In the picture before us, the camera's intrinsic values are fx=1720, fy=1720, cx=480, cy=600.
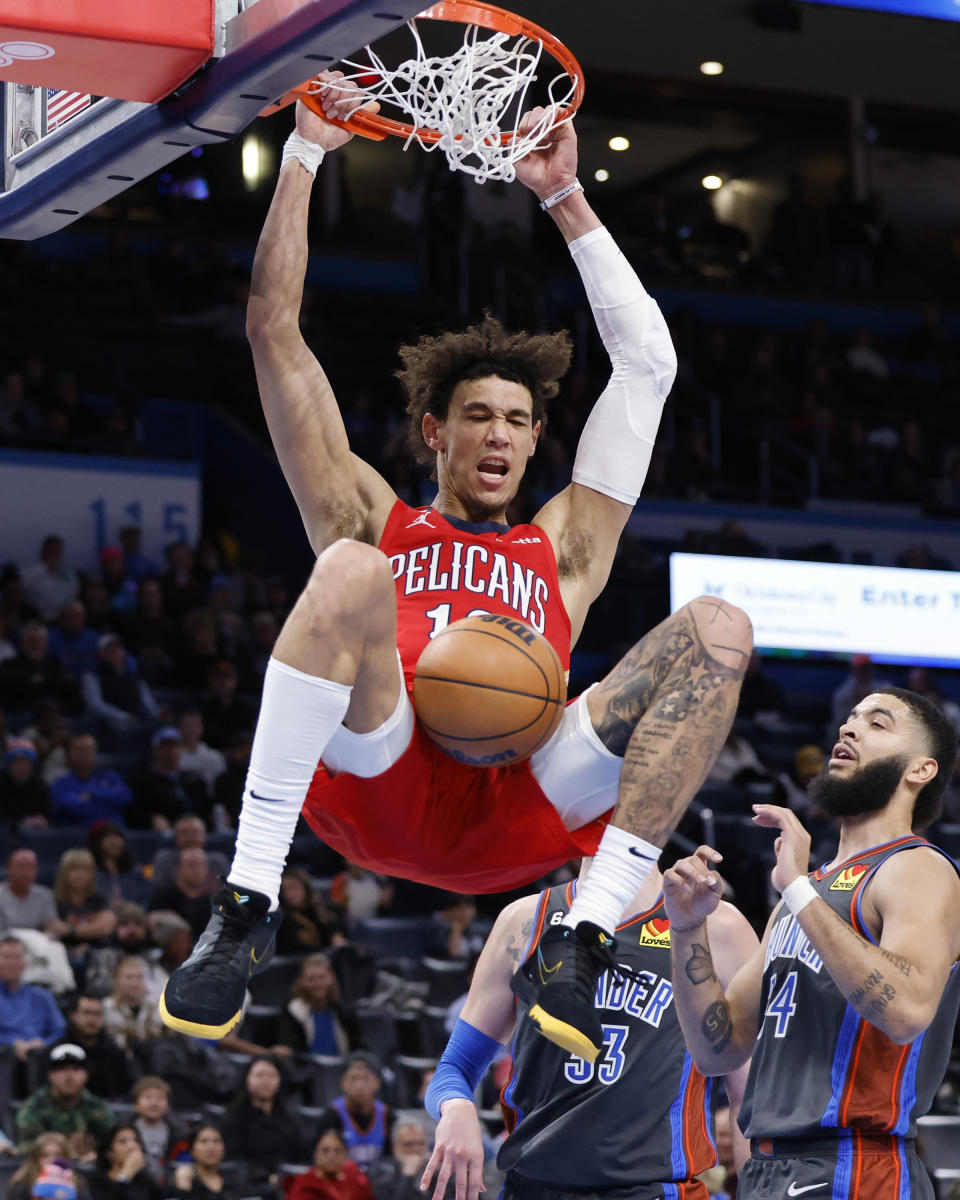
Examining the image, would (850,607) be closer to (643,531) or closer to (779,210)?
(643,531)

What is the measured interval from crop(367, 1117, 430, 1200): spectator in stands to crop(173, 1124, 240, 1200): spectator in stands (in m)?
0.76

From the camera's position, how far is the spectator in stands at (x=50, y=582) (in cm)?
1419

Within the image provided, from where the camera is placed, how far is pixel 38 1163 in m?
8.19

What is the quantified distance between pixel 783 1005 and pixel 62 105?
3106 millimetres

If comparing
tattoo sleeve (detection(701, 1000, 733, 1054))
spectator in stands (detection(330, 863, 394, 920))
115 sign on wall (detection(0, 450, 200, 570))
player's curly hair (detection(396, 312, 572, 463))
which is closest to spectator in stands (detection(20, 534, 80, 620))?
115 sign on wall (detection(0, 450, 200, 570))

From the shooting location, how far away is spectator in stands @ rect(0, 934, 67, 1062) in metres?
9.31

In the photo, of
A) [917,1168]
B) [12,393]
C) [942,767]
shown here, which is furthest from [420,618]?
[12,393]

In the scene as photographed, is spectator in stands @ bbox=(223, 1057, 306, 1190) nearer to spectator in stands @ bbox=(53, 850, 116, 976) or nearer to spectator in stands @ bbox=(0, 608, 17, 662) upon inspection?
spectator in stands @ bbox=(53, 850, 116, 976)

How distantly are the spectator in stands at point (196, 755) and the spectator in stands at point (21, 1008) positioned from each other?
3.18 metres

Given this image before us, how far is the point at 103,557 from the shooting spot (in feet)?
48.4

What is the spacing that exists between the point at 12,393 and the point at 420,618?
12226mm

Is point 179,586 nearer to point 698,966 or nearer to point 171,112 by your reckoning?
point 698,966

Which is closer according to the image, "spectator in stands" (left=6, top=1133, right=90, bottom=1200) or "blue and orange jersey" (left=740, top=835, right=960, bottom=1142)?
"blue and orange jersey" (left=740, top=835, right=960, bottom=1142)

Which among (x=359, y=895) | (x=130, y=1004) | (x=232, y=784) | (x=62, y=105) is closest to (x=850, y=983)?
(x=62, y=105)
